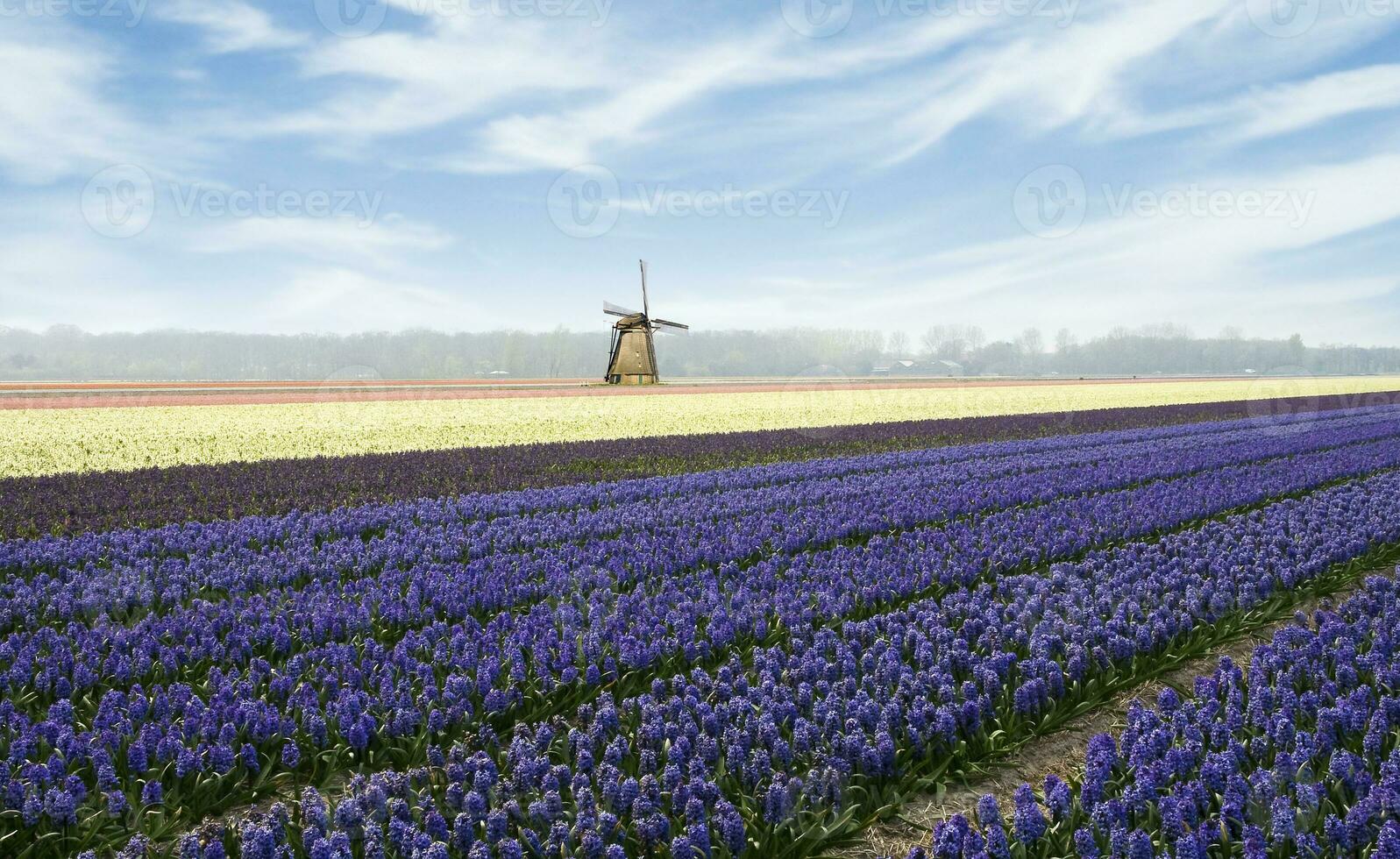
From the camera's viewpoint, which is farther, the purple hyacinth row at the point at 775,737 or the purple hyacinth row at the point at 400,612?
the purple hyacinth row at the point at 400,612

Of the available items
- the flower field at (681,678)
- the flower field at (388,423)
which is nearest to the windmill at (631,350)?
the flower field at (388,423)

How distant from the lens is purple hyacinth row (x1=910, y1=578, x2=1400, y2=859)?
3.71 meters

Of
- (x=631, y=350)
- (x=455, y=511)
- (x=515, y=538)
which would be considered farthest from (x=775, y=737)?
(x=631, y=350)

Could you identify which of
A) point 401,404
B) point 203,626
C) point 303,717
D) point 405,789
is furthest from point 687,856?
point 401,404

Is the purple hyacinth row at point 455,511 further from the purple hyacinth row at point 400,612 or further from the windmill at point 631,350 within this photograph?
the windmill at point 631,350

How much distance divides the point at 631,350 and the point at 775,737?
188 ft

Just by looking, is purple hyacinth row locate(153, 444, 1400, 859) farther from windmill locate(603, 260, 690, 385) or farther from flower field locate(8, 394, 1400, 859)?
windmill locate(603, 260, 690, 385)

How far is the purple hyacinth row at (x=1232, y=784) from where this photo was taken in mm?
3711

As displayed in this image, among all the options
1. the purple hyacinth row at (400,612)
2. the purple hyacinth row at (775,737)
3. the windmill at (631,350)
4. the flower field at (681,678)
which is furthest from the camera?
the windmill at (631,350)

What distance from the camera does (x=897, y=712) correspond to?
5.07m

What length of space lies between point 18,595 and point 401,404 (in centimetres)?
3083

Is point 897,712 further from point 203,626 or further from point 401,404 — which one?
point 401,404

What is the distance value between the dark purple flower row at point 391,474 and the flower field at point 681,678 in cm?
82

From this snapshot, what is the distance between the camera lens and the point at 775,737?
4.70m
